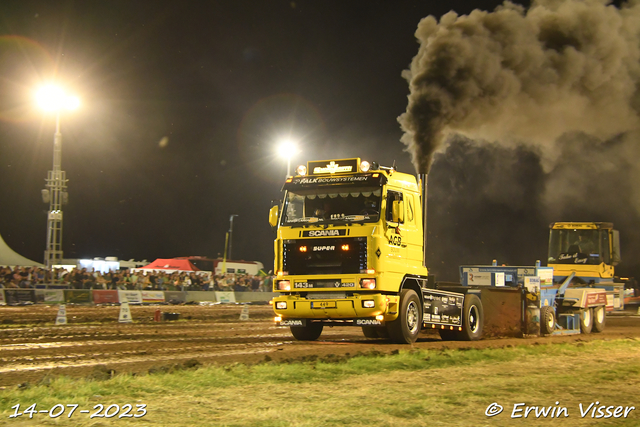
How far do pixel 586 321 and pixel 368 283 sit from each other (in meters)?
11.0

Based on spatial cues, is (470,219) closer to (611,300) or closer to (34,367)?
(611,300)

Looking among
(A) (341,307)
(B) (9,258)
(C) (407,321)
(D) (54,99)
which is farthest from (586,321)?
(B) (9,258)

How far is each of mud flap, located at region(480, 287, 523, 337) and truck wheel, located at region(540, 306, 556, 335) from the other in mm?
915

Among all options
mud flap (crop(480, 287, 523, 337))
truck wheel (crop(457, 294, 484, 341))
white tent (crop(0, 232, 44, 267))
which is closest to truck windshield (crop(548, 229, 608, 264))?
mud flap (crop(480, 287, 523, 337))

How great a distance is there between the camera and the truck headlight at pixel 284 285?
45.8 feet

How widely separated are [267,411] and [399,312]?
7.63m

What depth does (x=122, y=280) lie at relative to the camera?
108 feet

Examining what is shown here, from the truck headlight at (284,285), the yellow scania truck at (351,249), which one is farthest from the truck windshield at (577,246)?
the truck headlight at (284,285)

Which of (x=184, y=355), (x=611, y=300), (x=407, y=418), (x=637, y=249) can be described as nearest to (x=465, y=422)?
(x=407, y=418)

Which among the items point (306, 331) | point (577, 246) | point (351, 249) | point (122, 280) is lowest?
point (306, 331)

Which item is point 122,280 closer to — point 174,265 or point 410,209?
point 410,209

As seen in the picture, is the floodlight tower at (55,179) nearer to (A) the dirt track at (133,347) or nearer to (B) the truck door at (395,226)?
(A) the dirt track at (133,347)

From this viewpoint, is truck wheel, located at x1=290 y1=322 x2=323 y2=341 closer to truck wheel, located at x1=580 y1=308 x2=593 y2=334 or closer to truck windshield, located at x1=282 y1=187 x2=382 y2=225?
truck windshield, located at x1=282 y1=187 x2=382 y2=225

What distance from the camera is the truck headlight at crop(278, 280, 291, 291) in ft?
45.8
